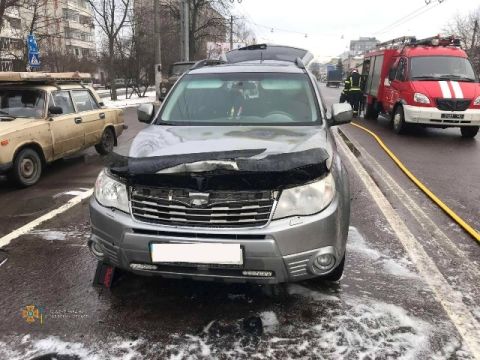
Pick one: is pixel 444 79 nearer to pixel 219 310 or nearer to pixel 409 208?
pixel 409 208

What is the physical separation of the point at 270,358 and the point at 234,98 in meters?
2.58

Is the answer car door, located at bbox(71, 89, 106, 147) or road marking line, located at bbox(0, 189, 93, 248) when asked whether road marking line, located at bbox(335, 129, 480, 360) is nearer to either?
road marking line, located at bbox(0, 189, 93, 248)

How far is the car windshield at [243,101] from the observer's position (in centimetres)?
405

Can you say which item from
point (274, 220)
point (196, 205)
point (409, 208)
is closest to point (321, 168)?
point (274, 220)

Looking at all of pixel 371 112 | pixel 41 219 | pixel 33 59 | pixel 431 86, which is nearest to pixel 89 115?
pixel 41 219

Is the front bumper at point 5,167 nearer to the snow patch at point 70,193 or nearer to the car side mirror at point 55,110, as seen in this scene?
the snow patch at point 70,193

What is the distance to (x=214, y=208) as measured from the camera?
2666 millimetres

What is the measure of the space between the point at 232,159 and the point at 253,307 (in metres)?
1.14

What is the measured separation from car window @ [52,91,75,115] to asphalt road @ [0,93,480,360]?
294 cm

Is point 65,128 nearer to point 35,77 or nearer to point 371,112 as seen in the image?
point 35,77

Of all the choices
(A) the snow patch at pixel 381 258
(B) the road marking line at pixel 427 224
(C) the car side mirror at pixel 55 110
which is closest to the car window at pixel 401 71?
(B) the road marking line at pixel 427 224

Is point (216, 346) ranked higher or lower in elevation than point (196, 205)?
lower

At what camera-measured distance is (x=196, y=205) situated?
2.67m

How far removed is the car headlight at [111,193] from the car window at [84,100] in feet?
17.1
